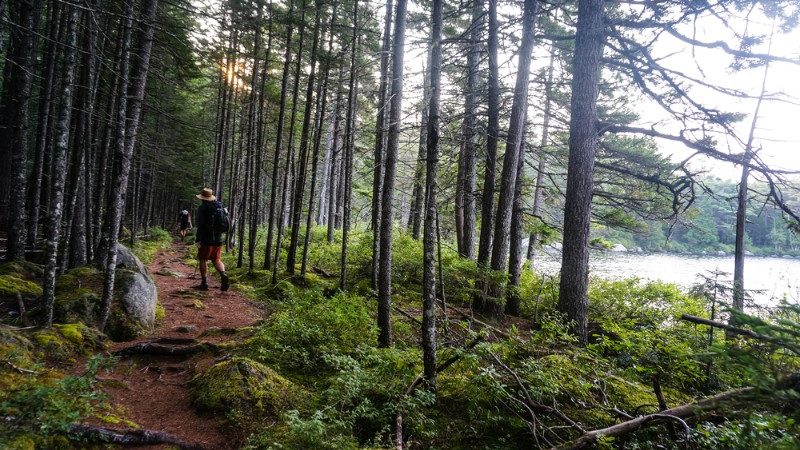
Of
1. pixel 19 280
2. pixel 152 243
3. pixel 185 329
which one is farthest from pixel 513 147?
pixel 152 243

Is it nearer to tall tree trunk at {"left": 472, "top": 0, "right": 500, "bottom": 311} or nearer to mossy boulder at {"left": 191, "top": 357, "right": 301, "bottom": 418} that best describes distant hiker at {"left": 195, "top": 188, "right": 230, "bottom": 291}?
mossy boulder at {"left": 191, "top": 357, "right": 301, "bottom": 418}

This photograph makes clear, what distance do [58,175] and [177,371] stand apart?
3.53 m

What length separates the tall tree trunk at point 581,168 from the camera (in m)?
6.96

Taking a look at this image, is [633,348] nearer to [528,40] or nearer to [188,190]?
[528,40]

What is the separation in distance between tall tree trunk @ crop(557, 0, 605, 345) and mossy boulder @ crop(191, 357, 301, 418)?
5.14 meters

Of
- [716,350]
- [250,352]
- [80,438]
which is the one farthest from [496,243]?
[80,438]

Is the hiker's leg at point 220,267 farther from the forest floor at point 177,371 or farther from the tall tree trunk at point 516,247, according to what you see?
the tall tree trunk at point 516,247

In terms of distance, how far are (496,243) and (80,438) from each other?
818 cm

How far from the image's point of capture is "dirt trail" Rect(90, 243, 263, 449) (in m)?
4.23

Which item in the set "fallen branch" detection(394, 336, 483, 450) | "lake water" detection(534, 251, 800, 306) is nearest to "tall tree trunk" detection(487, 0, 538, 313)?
"fallen branch" detection(394, 336, 483, 450)

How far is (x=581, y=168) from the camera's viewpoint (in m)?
7.09

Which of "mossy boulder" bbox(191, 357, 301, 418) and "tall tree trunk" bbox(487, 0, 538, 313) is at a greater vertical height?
"tall tree trunk" bbox(487, 0, 538, 313)

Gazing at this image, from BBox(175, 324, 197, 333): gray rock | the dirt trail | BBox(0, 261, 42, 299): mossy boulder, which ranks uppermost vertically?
BBox(0, 261, 42, 299): mossy boulder

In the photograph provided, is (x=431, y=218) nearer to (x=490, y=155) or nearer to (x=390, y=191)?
(x=390, y=191)
